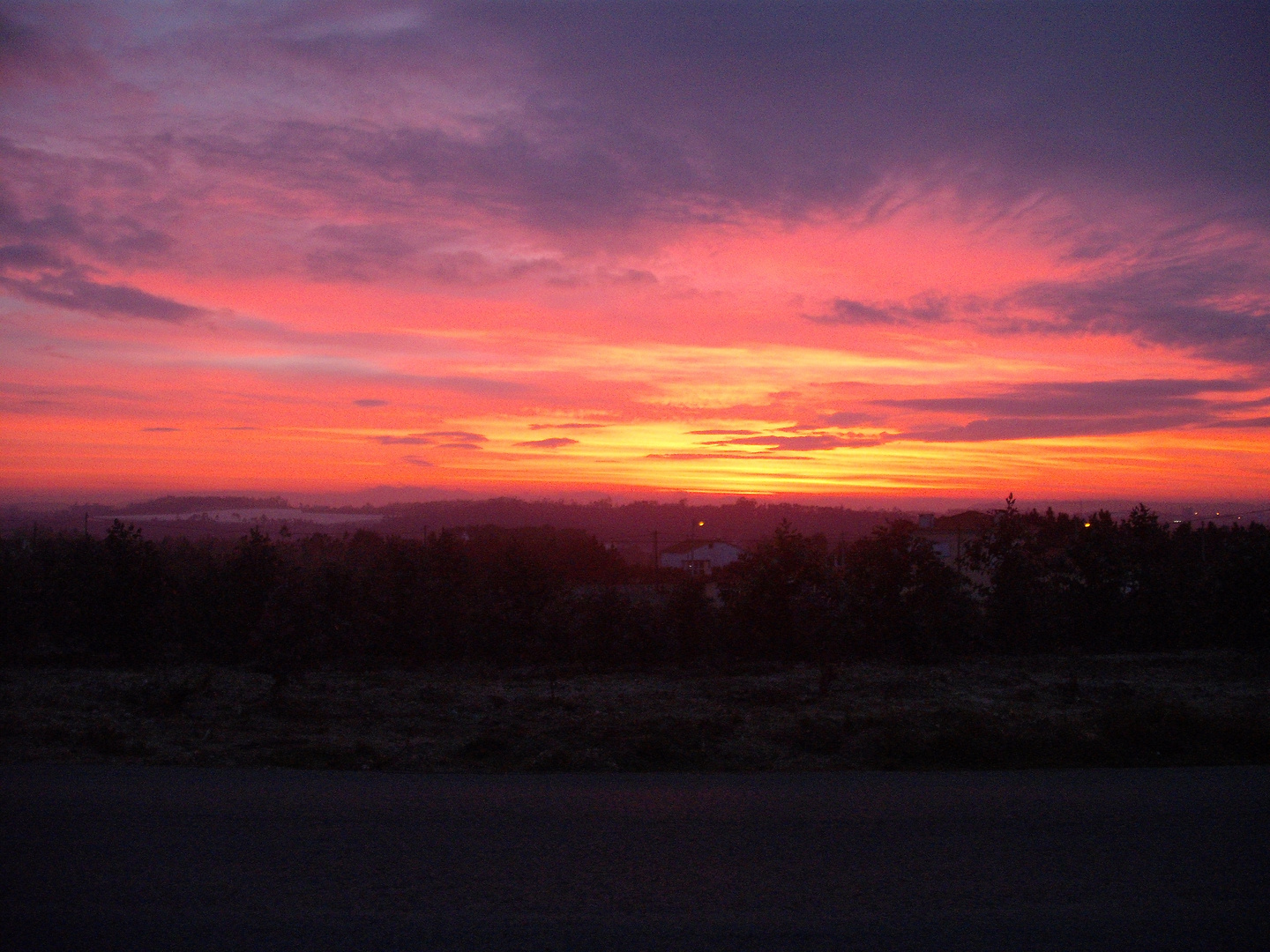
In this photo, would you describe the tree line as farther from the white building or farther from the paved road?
the white building

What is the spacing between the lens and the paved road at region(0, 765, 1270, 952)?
15.5 ft

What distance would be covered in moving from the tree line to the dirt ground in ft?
4.06

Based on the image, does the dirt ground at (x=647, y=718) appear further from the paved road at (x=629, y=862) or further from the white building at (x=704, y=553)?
the white building at (x=704, y=553)

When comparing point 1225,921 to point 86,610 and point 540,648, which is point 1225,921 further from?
point 86,610

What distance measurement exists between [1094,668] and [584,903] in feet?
42.0

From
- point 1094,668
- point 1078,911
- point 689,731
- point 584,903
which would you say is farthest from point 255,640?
point 1094,668

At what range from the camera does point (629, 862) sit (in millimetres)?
5688

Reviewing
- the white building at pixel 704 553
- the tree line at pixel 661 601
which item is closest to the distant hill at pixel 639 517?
the white building at pixel 704 553

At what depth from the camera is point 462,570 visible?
1784 cm

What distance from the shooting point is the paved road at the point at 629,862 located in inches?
187

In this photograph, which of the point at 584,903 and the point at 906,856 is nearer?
the point at 584,903

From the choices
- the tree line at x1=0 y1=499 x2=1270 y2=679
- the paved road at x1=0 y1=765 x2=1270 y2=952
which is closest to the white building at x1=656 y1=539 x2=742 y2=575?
the tree line at x1=0 y1=499 x2=1270 y2=679

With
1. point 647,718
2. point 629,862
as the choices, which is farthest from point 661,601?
point 629,862

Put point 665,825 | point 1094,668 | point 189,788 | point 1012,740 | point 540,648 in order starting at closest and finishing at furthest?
point 665,825, point 189,788, point 1012,740, point 1094,668, point 540,648
